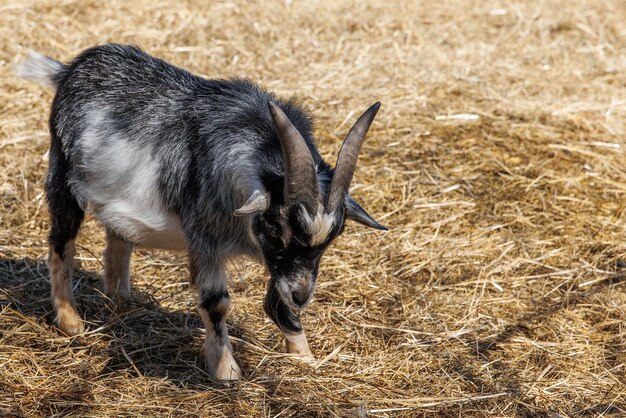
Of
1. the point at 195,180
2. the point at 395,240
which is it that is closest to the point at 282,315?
the point at 195,180

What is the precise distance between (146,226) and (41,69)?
1.24 metres

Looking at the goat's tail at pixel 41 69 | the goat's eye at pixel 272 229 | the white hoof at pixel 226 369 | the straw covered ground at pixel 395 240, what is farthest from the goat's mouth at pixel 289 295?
the goat's tail at pixel 41 69

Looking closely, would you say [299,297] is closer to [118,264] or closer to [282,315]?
[282,315]

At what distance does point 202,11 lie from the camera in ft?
32.2

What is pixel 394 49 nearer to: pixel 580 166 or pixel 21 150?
pixel 580 166

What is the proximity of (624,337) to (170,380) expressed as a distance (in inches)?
102

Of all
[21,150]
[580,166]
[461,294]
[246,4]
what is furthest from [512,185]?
[246,4]

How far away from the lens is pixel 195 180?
4395 mm

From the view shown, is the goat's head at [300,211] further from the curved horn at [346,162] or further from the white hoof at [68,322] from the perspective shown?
the white hoof at [68,322]

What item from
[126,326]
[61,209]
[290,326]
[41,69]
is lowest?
[126,326]

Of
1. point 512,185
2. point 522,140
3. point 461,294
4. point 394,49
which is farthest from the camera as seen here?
point 394,49

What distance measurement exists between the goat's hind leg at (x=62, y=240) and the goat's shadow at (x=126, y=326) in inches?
4.7

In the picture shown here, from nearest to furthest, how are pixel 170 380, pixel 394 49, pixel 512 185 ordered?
pixel 170 380
pixel 512 185
pixel 394 49

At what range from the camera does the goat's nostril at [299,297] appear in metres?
3.96
